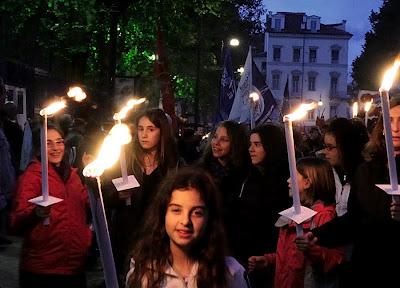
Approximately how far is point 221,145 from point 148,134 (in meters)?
0.93

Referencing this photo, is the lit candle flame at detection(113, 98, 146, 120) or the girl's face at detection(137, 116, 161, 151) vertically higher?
the lit candle flame at detection(113, 98, 146, 120)

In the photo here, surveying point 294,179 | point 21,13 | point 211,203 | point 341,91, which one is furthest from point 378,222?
point 341,91

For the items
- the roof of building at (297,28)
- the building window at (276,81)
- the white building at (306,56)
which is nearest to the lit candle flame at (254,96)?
the building window at (276,81)

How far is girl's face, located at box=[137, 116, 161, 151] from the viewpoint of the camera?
16.4ft

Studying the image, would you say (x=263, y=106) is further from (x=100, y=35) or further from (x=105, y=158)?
(x=100, y=35)

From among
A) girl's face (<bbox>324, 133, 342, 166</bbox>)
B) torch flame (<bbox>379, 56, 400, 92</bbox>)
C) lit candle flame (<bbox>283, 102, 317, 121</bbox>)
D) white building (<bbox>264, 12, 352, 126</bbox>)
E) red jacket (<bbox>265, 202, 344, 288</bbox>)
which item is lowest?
red jacket (<bbox>265, 202, 344, 288</bbox>)

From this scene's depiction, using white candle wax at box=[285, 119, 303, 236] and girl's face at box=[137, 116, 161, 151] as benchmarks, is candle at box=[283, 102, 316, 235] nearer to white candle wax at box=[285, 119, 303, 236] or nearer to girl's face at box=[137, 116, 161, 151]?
white candle wax at box=[285, 119, 303, 236]

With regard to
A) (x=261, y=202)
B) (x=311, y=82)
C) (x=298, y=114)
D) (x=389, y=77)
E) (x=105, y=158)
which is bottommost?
(x=261, y=202)

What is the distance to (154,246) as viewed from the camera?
308 cm

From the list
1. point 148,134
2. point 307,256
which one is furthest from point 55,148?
point 307,256

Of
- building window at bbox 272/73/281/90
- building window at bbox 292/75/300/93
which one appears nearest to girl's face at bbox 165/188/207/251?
building window at bbox 272/73/281/90

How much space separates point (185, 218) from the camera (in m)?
2.98

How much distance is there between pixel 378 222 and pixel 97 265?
638cm

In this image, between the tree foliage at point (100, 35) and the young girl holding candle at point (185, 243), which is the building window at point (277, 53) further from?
the young girl holding candle at point (185, 243)
